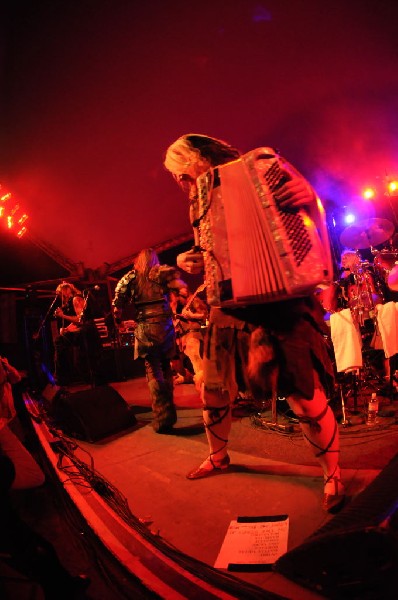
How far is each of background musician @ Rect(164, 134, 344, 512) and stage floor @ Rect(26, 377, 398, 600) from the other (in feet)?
1.03

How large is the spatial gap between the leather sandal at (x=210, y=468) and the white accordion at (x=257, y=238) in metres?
→ 1.37

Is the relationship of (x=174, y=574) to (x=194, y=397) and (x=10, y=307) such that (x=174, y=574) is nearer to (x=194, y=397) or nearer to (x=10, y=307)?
(x=194, y=397)

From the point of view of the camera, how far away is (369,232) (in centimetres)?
642

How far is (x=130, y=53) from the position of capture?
→ 5.13 m

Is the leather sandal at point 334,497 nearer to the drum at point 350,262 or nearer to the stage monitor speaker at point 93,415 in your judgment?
the stage monitor speaker at point 93,415

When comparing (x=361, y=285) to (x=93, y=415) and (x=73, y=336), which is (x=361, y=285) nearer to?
(x=93, y=415)

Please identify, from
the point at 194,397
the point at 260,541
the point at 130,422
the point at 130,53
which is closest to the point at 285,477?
the point at 260,541

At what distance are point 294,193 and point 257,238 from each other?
0.29 metres

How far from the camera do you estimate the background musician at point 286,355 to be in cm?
186

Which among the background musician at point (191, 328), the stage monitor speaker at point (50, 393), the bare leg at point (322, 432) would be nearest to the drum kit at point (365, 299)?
the background musician at point (191, 328)

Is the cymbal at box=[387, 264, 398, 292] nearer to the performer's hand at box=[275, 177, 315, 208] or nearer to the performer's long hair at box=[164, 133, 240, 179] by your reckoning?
the performer's long hair at box=[164, 133, 240, 179]

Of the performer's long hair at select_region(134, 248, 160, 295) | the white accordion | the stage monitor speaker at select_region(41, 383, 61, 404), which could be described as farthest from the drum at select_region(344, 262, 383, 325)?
the stage monitor speaker at select_region(41, 383, 61, 404)

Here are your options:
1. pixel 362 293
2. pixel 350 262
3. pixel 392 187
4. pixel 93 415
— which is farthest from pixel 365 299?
pixel 392 187

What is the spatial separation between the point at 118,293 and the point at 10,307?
6371 millimetres
